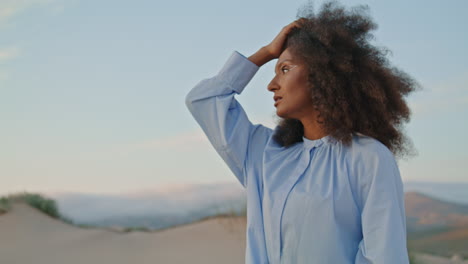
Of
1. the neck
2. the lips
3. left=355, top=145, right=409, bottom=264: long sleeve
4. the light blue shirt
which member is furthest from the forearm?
left=355, top=145, right=409, bottom=264: long sleeve

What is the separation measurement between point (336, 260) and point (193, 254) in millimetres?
5139

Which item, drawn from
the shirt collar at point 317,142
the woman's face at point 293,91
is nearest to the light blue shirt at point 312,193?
the shirt collar at point 317,142

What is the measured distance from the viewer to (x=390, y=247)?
208cm

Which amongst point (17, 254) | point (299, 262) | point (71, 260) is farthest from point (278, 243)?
point (17, 254)

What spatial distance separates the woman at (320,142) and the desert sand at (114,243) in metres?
4.19

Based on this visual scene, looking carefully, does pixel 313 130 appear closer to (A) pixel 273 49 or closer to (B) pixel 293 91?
(B) pixel 293 91

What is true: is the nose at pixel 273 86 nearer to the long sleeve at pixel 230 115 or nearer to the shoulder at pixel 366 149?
the long sleeve at pixel 230 115

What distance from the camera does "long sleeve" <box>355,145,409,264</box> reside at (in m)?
2.08

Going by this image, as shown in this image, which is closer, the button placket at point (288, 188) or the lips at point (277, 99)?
the button placket at point (288, 188)

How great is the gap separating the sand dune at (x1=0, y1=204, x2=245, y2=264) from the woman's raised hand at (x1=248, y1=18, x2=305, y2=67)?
417cm

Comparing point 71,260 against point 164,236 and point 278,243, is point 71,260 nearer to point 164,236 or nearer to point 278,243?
point 164,236

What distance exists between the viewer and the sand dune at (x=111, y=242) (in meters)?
6.96

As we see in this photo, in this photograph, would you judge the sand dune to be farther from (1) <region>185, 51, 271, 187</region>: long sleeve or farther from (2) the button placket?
(2) the button placket

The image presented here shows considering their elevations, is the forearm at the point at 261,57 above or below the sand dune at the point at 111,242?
above
